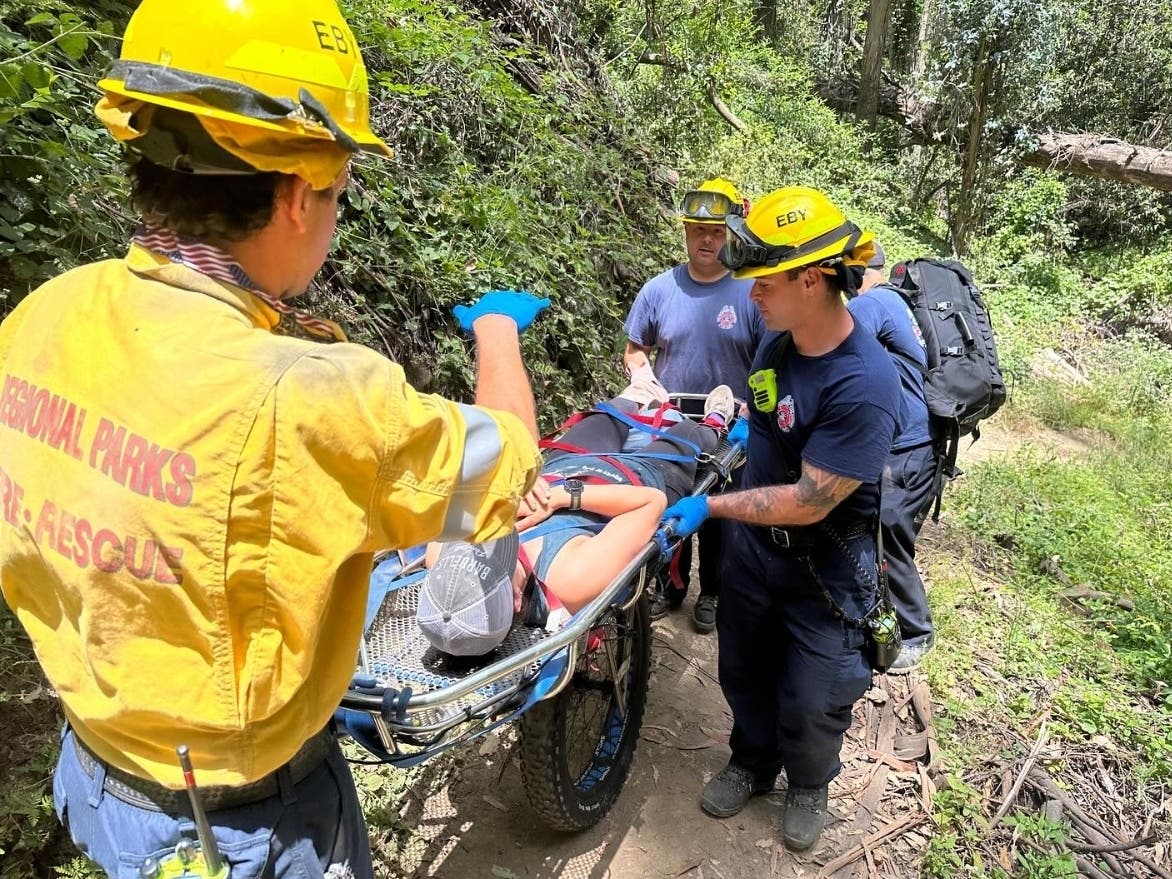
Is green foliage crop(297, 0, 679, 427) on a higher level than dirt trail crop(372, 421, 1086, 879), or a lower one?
higher

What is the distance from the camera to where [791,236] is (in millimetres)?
2477

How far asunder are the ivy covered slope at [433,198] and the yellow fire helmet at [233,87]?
1.49 meters

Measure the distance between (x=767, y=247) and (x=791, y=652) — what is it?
1.50 m

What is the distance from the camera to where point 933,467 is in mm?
3906

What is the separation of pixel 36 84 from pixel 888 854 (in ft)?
13.4

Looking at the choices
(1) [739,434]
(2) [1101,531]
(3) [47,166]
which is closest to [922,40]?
(2) [1101,531]

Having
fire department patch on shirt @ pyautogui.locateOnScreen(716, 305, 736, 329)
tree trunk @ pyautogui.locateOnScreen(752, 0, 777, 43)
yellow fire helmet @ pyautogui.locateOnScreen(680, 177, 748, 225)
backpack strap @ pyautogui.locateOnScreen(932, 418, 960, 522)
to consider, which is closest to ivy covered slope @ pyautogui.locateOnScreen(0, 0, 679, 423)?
yellow fire helmet @ pyautogui.locateOnScreen(680, 177, 748, 225)

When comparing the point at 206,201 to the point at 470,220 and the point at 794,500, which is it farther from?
the point at 470,220

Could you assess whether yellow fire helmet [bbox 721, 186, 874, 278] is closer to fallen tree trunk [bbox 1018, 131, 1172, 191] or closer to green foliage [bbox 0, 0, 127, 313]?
green foliage [bbox 0, 0, 127, 313]

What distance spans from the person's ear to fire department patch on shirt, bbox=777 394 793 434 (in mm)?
1850

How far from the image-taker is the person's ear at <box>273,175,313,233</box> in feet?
3.61

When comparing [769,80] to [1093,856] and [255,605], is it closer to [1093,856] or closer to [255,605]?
[1093,856]

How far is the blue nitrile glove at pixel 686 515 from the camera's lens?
2578mm

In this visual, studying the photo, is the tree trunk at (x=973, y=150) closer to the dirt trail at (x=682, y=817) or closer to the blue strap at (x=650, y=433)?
the dirt trail at (x=682, y=817)
